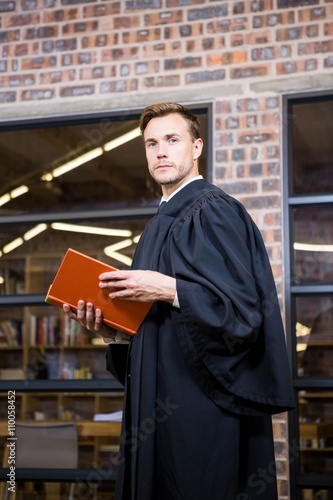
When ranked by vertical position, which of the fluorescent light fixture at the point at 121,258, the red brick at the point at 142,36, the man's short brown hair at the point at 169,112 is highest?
the red brick at the point at 142,36

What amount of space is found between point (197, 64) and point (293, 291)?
4.46ft

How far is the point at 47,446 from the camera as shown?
4.89 m

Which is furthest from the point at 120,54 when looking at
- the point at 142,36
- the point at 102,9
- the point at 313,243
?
the point at 313,243

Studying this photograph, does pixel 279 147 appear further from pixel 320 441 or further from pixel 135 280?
pixel 135 280

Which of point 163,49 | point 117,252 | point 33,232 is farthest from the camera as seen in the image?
point 117,252

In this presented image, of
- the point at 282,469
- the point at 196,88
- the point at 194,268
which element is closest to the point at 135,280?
the point at 194,268

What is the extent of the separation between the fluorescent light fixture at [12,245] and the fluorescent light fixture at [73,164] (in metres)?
0.48

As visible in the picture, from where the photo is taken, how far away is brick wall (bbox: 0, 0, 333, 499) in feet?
13.8

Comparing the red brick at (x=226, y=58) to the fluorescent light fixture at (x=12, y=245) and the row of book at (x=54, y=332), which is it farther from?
the row of book at (x=54, y=332)

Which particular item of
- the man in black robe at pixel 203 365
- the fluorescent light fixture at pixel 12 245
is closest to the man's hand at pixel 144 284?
the man in black robe at pixel 203 365

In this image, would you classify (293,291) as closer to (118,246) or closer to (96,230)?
(118,246)

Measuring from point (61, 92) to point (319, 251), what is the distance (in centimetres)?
173

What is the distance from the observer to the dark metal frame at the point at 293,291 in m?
3.99

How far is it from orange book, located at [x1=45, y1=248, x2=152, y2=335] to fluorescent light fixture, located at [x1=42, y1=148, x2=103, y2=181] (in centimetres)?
260
